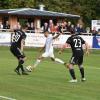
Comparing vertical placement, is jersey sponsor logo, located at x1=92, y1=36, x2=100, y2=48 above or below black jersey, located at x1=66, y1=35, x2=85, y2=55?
below

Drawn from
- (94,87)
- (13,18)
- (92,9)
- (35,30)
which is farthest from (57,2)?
(94,87)

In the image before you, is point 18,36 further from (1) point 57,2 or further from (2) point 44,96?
(1) point 57,2

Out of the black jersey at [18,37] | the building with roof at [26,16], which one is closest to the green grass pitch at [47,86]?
the black jersey at [18,37]

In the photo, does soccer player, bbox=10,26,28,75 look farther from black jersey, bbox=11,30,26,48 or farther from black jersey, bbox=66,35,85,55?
black jersey, bbox=66,35,85,55

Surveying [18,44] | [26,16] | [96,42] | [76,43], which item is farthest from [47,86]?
[26,16]

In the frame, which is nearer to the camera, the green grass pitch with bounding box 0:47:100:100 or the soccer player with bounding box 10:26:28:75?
the green grass pitch with bounding box 0:47:100:100

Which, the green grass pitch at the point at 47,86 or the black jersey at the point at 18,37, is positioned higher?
the black jersey at the point at 18,37

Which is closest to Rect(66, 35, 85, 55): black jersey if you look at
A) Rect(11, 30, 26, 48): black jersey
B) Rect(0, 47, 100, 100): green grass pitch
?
Rect(0, 47, 100, 100): green grass pitch

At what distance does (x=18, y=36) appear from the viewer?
66.2ft

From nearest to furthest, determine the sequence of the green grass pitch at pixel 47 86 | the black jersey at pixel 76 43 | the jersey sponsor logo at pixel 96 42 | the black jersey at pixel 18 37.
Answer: the green grass pitch at pixel 47 86 < the black jersey at pixel 76 43 < the black jersey at pixel 18 37 < the jersey sponsor logo at pixel 96 42

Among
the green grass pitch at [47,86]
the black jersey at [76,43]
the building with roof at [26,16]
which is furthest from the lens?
the building with roof at [26,16]

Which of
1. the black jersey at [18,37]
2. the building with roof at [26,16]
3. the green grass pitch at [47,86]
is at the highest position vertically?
the black jersey at [18,37]

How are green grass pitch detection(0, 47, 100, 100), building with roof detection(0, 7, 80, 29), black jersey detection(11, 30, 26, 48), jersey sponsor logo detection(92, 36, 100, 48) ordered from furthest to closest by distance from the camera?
building with roof detection(0, 7, 80, 29) → jersey sponsor logo detection(92, 36, 100, 48) → black jersey detection(11, 30, 26, 48) → green grass pitch detection(0, 47, 100, 100)

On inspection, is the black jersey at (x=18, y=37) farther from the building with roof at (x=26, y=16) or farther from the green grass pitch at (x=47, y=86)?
the building with roof at (x=26, y=16)
